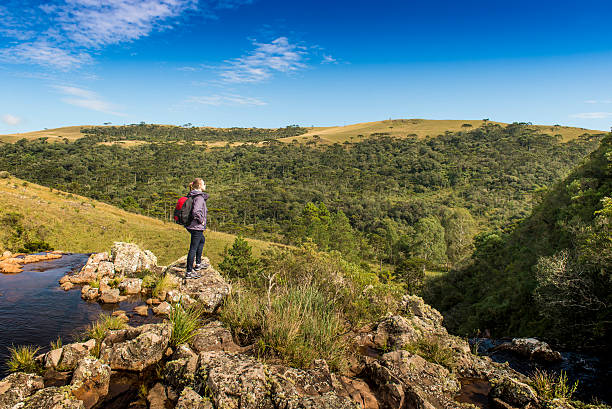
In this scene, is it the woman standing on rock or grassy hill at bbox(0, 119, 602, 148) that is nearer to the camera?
the woman standing on rock

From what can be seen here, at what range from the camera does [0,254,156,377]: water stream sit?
584 cm

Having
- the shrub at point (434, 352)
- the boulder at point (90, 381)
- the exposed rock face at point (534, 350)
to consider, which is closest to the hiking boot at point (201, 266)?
the boulder at point (90, 381)

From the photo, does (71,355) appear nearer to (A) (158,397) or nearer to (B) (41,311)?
(A) (158,397)

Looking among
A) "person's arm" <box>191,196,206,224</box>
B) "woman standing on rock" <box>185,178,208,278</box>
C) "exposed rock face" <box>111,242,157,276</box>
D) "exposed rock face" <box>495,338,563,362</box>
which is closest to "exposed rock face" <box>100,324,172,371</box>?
"woman standing on rock" <box>185,178,208,278</box>

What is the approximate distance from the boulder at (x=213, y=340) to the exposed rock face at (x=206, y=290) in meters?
1.57

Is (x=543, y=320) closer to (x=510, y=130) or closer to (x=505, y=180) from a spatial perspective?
(x=505, y=180)

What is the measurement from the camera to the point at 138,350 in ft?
15.7

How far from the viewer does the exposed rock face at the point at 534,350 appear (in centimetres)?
873

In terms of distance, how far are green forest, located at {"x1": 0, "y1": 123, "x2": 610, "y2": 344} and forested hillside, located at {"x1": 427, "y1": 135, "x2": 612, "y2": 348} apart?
0.38 ft

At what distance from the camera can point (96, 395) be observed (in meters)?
4.15

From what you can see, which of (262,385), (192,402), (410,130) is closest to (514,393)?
(262,385)

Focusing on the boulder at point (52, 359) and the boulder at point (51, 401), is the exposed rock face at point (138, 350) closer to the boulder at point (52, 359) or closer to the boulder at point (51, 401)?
the boulder at point (52, 359)

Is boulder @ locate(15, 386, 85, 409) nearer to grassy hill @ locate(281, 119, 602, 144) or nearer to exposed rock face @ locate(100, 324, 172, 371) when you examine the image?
exposed rock face @ locate(100, 324, 172, 371)

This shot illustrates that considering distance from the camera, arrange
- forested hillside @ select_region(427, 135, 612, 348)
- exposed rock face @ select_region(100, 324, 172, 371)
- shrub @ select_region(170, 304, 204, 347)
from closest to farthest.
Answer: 1. exposed rock face @ select_region(100, 324, 172, 371)
2. shrub @ select_region(170, 304, 204, 347)
3. forested hillside @ select_region(427, 135, 612, 348)
